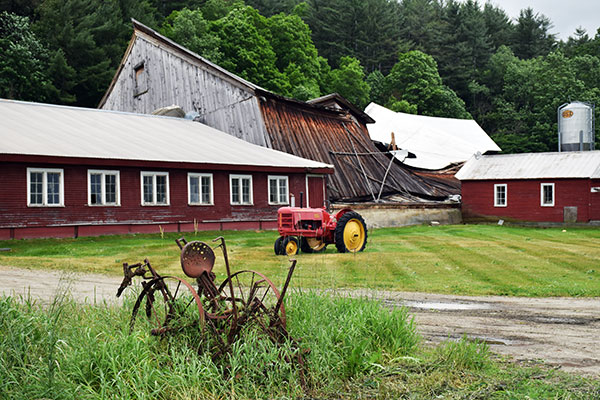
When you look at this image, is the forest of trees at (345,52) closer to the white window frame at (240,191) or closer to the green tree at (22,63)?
the green tree at (22,63)

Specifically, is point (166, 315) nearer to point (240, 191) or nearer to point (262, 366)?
point (262, 366)

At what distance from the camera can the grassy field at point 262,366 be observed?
5188 mm

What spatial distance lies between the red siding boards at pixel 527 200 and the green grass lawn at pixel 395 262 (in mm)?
14209

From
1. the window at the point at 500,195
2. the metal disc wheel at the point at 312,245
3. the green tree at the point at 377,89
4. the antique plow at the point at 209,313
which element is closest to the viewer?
the antique plow at the point at 209,313

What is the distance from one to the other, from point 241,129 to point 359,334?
28.5 metres

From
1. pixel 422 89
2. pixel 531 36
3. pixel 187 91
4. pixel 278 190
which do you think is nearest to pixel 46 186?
pixel 278 190

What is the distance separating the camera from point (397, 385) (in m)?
5.60

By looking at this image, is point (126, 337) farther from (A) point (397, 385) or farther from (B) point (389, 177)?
(B) point (389, 177)

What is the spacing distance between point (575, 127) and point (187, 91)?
2954cm

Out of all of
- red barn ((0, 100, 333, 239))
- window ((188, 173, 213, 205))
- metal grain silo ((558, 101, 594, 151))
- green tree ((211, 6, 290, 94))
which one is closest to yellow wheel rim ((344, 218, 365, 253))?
red barn ((0, 100, 333, 239))

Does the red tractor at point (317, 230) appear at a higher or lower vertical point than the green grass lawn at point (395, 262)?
higher

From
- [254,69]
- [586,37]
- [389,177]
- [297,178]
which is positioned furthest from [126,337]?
[586,37]

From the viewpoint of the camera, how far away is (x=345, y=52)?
8931 cm

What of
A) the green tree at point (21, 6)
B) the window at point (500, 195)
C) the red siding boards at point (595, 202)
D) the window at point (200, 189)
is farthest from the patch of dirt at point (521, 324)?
the green tree at point (21, 6)
